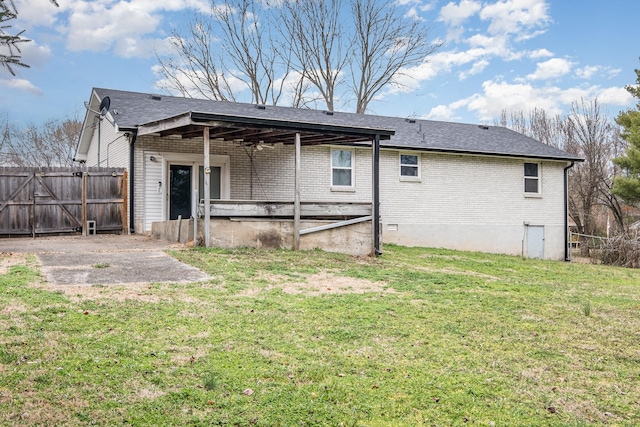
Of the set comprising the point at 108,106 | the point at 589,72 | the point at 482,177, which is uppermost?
the point at 589,72

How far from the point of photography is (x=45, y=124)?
29906mm

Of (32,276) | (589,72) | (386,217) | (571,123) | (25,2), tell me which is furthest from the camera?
(571,123)

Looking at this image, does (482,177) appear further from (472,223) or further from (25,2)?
(25,2)

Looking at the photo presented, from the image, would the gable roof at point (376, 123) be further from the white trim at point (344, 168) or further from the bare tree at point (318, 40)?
the bare tree at point (318, 40)

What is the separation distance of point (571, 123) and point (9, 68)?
30809 millimetres

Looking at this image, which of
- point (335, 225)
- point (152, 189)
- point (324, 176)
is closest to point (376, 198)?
point (335, 225)

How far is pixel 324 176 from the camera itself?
656 inches

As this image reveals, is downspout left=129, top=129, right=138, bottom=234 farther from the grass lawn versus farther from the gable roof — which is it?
the grass lawn

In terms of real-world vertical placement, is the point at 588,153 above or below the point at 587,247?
above

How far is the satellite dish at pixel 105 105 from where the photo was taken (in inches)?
632

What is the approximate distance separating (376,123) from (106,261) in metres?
12.9

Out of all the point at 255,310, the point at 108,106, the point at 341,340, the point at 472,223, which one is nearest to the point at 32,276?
the point at 255,310

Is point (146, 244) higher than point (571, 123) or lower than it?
lower

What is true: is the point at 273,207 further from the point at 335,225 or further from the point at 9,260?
the point at 9,260
